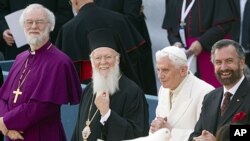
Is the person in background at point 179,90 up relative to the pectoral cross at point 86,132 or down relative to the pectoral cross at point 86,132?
Result: up

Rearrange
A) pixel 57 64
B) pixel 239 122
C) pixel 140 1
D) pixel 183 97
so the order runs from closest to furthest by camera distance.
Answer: pixel 239 122, pixel 183 97, pixel 57 64, pixel 140 1

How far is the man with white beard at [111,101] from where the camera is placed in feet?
31.1

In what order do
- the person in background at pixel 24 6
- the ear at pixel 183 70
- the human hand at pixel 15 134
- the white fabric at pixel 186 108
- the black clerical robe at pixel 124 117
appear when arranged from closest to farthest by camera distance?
the white fabric at pixel 186 108
the ear at pixel 183 70
the black clerical robe at pixel 124 117
the human hand at pixel 15 134
the person in background at pixel 24 6

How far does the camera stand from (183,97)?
9.33 m

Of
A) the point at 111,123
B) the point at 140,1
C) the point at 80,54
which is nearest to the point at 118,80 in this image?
the point at 111,123

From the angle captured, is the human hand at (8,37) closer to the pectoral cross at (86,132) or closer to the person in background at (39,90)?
the person in background at (39,90)

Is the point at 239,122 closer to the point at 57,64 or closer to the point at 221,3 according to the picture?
the point at 57,64

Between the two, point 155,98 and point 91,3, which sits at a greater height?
point 91,3

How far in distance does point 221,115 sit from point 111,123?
4.07 feet

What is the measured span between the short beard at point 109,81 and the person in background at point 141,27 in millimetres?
2843

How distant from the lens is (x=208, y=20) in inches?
461

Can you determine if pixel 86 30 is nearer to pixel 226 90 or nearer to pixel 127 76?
pixel 127 76

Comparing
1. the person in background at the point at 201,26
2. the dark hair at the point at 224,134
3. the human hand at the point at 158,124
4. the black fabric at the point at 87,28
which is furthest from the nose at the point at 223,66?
the black fabric at the point at 87,28

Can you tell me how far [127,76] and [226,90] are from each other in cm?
149
